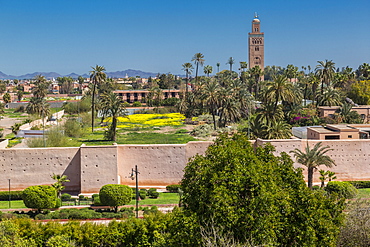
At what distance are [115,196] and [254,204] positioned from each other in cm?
1298

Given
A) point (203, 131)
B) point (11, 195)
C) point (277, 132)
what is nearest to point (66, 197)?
point (11, 195)

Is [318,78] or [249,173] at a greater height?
[318,78]

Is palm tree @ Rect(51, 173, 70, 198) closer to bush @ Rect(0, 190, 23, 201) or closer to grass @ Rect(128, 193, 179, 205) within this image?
bush @ Rect(0, 190, 23, 201)

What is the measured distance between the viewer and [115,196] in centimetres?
2544

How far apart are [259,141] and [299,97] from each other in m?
36.0

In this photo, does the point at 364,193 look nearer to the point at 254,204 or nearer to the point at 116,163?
the point at 116,163

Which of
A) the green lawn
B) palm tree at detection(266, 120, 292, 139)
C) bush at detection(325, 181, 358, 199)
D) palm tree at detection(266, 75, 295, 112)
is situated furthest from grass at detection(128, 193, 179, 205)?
palm tree at detection(266, 75, 295, 112)

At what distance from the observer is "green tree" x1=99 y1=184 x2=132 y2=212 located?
1003 inches

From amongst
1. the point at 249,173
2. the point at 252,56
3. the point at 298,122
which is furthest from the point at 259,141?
the point at 252,56

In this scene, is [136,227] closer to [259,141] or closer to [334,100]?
[259,141]

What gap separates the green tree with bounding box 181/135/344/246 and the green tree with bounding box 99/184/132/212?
1038cm

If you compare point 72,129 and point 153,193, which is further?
point 72,129

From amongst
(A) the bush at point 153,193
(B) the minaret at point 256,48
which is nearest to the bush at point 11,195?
(A) the bush at point 153,193

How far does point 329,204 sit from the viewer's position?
1555 cm
